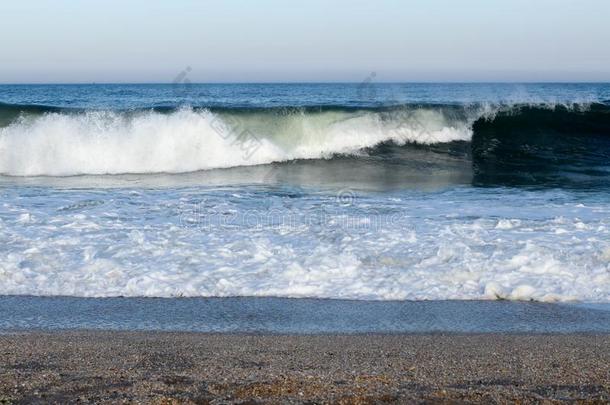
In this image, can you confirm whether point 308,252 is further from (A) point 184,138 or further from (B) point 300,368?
(A) point 184,138

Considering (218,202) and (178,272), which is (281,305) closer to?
(178,272)

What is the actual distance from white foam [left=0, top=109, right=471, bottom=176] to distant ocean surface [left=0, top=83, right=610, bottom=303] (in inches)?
2.0

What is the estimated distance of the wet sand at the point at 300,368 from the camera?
12.0 feet

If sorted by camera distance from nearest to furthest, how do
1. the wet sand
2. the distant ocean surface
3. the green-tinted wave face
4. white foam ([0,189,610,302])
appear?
the wet sand < white foam ([0,189,610,302]) < the distant ocean surface < the green-tinted wave face

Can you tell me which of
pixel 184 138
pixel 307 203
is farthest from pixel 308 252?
pixel 184 138

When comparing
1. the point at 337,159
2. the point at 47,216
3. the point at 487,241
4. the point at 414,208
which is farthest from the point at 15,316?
the point at 337,159

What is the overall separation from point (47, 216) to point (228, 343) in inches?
189

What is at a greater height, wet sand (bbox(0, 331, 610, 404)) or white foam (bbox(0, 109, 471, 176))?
white foam (bbox(0, 109, 471, 176))

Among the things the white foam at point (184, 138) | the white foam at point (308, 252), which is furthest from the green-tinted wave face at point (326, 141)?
the white foam at point (308, 252)

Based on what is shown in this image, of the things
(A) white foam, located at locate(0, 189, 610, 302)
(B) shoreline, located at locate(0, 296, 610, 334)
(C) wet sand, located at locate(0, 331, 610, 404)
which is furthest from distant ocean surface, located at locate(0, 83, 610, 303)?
(C) wet sand, located at locate(0, 331, 610, 404)

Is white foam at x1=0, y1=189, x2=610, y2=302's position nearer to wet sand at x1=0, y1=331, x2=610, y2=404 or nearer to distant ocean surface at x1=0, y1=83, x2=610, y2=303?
distant ocean surface at x1=0, y1=83, x2=610, y2=303

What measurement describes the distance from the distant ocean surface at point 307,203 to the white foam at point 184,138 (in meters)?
0.05

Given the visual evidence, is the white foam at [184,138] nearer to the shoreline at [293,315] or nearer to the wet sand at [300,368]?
the shoreline at [293,315]

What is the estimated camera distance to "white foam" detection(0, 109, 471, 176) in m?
15.8
